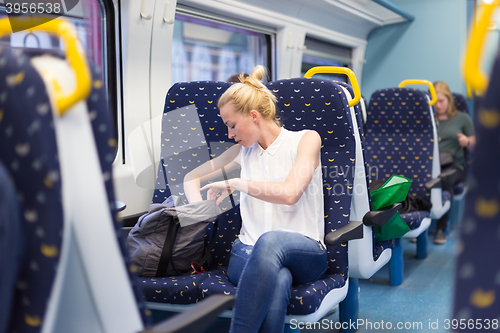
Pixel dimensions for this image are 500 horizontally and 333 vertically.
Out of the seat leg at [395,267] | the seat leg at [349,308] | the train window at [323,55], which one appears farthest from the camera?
the train window at [323,55]

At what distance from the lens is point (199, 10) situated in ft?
10.1

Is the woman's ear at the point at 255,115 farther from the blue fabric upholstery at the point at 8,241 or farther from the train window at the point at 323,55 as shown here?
the train window at the point at 323,55

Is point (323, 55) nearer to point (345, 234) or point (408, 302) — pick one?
point (408, 302)

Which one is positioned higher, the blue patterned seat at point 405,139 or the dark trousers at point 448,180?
the blue patterned seat at point 405,139

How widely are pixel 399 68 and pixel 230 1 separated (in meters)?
3.43

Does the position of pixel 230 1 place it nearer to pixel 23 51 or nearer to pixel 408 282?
pixel 408 282

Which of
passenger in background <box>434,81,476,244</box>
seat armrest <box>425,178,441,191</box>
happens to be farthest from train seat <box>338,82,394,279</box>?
passenger in background <box>434,81,476,244</box>

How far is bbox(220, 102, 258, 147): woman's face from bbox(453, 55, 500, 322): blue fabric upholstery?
137 cm

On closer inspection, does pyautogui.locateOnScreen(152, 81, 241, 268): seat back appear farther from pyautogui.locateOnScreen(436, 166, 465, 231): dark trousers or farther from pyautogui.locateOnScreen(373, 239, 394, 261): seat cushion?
pyautogui.locateOnScreen(436, 166, 465, 231): dark trousers

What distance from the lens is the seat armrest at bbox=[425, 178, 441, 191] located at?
315cm

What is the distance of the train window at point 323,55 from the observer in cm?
471

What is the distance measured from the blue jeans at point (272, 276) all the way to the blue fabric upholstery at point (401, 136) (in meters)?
1.93

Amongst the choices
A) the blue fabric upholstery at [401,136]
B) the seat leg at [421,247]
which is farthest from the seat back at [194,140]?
the seat leg at [421,247]

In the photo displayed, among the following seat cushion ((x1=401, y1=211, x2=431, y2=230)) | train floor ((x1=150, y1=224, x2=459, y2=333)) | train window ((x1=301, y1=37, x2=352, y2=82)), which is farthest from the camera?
train window ((x1=301, y1=37, x2=352, y2=82))
